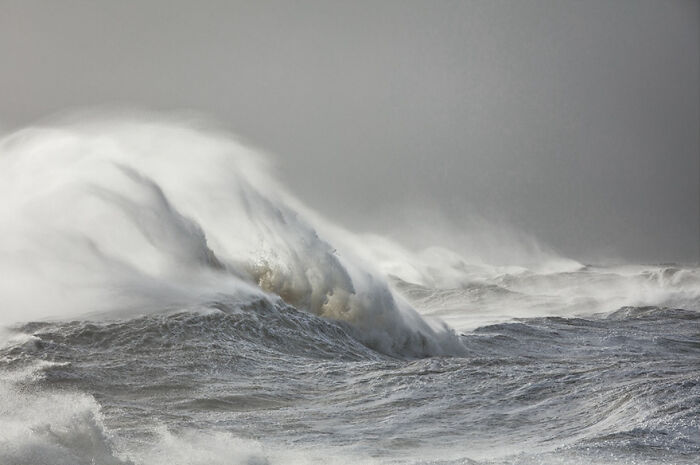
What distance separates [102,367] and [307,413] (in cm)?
259

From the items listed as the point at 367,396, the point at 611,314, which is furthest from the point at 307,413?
the point at 611,314

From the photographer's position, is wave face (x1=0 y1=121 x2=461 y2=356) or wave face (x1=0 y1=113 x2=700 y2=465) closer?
wave face (x1=0 y1=113 x2=700 y2=465)

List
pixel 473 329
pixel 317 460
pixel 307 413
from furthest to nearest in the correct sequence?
pixel 473 329
pixel 307 413
pixel 317 460

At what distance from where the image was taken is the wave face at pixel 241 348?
7418mm

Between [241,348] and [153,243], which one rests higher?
[153,243]

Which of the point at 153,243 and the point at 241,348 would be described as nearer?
the point at 241,348

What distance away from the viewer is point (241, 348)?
458 inches

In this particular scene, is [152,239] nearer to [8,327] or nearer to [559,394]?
[8,327]

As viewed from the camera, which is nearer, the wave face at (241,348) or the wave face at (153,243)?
the wave face at (241,348)

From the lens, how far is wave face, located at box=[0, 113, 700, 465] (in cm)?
742

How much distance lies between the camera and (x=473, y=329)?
19000 millimetres

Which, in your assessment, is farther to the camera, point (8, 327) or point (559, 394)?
point (8, 327)

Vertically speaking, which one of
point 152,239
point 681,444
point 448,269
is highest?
point 448,269

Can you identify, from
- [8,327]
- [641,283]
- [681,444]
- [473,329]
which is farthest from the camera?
[641,283]
